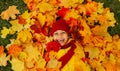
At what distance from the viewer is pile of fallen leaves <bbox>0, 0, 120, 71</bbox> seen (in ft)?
10.3

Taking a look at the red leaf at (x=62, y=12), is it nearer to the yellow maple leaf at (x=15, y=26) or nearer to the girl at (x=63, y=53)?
the girl at (x=63, y=53)

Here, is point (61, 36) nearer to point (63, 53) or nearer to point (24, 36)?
point (63, 53)

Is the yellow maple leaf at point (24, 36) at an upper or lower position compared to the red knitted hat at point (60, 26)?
lower

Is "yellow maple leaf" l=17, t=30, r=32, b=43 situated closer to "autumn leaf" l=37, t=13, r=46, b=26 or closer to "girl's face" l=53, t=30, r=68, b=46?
"autumn leaf" l=37, t=13, r=46, b=26

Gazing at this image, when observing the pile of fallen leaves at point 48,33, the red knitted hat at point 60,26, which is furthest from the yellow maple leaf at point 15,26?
the red knitted hat at point 60,26

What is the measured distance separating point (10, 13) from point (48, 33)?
18.2 inches

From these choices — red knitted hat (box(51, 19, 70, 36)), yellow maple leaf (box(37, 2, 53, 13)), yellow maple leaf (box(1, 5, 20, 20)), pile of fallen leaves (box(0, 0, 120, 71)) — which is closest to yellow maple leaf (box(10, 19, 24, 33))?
pile of fallen leaves (box(0, 0, 120, 71))

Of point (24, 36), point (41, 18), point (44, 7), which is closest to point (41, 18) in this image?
point (41, 18)

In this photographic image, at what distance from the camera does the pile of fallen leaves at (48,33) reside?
3.15 m

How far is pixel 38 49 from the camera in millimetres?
3199

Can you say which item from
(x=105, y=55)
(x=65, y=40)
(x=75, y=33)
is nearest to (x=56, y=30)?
(x=65, y=40)

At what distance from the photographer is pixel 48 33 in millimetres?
3289

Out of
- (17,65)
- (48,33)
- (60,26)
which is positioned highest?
(60,26)

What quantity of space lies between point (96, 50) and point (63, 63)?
36cm
